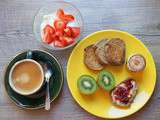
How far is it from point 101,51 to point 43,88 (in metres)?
0.22

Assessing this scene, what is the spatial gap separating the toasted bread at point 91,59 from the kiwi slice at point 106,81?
0.09 ft

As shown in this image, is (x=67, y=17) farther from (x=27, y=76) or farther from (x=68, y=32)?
(x=27, y=76)

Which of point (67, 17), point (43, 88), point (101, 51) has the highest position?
point (67, 17)

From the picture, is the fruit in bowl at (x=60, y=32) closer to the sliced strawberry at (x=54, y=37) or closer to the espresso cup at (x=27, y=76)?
Result: the sliced strawberry at (x=54, y=37)

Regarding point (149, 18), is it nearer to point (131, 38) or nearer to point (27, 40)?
point (131, 38)

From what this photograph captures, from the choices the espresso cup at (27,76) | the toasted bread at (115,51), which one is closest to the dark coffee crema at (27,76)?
the espresso cup at (27,76)

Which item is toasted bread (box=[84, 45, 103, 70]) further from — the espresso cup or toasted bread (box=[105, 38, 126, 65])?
the espresso cup

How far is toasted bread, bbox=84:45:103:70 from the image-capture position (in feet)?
4.42

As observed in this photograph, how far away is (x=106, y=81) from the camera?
133cm

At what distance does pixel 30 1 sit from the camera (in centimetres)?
140

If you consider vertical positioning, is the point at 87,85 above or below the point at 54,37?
below

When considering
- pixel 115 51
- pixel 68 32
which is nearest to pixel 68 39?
pixel 68 32

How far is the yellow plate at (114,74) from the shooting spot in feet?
4.39

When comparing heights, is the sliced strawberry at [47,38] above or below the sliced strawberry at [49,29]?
below
